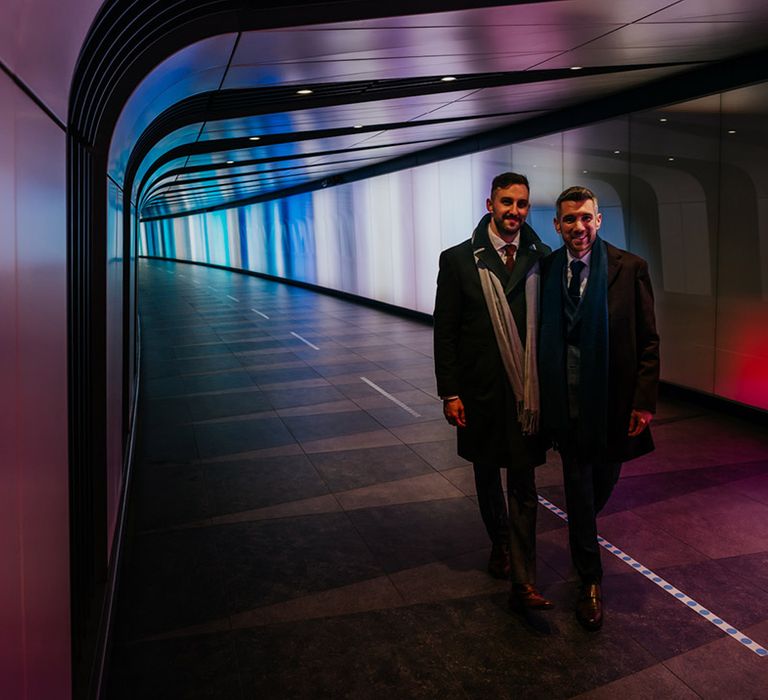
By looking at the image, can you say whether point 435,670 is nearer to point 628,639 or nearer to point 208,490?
point 628,639

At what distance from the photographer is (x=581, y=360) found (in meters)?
3.95

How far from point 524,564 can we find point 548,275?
151 cm

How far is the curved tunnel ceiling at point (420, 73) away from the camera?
5.29 m

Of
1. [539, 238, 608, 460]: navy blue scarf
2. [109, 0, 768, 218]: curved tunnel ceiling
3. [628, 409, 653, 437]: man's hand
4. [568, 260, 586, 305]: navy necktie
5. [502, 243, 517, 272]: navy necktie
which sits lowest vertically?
[628, 409, 653, 437]: man's hand

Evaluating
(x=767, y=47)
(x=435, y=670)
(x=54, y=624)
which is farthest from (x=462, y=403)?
(x=767, y=47)

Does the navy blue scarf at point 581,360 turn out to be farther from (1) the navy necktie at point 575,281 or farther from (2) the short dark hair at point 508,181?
(2) the short dark hair at point 508,181

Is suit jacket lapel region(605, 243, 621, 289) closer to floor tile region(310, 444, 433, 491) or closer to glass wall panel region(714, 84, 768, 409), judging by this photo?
floor tile region(310, 444, 433, 491)

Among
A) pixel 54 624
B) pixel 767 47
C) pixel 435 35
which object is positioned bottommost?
pixel 54 624

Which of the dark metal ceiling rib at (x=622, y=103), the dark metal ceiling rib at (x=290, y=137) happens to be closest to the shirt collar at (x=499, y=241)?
the dark metal ceiling rib at (x=622, y=103)

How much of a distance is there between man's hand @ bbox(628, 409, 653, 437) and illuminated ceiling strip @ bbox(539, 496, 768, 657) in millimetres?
1027

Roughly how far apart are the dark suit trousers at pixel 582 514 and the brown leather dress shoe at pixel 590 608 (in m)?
0.05

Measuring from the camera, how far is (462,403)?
4.28 metres

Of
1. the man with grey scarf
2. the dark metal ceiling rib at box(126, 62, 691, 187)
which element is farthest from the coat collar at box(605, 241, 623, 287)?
the dark metal ceiling rib at box(126, 62, 691, 187)

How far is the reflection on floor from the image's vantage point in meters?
3.61
